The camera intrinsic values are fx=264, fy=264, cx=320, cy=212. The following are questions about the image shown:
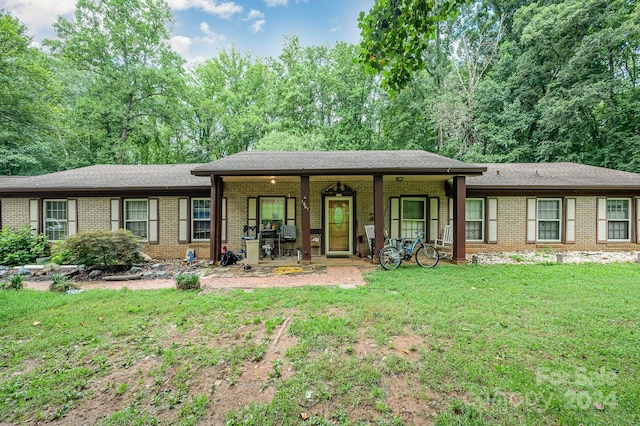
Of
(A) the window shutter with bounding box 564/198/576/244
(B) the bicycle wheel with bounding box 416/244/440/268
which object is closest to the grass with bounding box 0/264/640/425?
(B) the bicycle wheel with bounding box 416/244/440/268

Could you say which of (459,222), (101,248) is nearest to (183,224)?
(101,248)

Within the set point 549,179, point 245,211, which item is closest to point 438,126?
point 549,179

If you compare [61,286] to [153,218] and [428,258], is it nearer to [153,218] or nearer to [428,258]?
[153,218]

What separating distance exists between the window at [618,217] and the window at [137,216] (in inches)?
647

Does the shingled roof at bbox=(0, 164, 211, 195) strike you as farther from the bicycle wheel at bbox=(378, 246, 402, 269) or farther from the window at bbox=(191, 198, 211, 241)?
the bicycle wheel at bbox=(378, 246, 402, 269)

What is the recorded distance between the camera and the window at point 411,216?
957 cm

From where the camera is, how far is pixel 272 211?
9.59m

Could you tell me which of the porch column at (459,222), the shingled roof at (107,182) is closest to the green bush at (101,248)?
the shingled roof at (107,182)

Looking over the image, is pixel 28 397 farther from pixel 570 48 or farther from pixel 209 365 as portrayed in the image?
pixel 570 48

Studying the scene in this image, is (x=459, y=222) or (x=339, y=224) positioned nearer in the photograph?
(x=459, y=222)

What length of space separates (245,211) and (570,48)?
19.0 m

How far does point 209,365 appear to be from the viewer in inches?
109

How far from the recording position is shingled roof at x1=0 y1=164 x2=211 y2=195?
888 centimetres

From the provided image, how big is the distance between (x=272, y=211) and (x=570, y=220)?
1054cm
